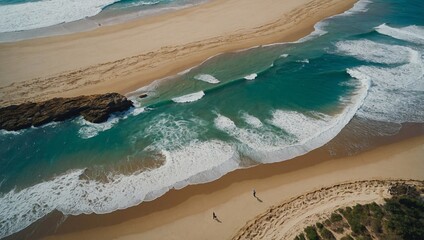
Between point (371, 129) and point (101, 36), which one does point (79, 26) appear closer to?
point (101, 36)

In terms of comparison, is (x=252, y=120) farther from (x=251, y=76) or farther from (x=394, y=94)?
(x=394, y=94)

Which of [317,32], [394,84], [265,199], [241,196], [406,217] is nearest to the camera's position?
[406,217]

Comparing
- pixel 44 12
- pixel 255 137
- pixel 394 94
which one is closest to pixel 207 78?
pixel 255 137

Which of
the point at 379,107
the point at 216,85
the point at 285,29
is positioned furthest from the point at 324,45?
the point at 216,85

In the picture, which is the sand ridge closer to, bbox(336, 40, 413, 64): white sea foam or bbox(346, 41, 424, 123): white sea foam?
bbox(346, 41, 424, 123): white sea foam

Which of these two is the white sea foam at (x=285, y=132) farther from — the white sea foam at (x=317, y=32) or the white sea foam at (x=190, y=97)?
the white sea foam at (x=317, y=32)

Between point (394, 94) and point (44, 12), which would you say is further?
point (44, 12)

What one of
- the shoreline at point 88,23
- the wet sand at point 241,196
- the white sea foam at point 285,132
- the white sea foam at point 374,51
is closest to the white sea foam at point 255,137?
the white sea foam at point 285,132
